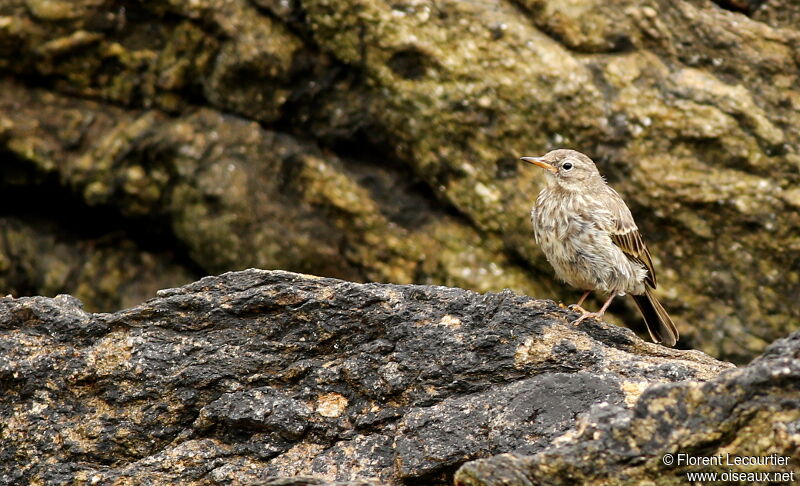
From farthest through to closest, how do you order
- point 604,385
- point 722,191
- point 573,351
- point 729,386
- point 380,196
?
point 380,196 < point 722,191 < point 573,351 < point 604,385 < point 729,386

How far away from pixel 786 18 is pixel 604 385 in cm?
610

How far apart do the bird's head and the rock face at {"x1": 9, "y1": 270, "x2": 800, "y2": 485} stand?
87.8 inches

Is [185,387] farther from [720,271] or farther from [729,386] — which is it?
[720,271]

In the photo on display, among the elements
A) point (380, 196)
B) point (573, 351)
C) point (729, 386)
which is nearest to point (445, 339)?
point (573, 351)

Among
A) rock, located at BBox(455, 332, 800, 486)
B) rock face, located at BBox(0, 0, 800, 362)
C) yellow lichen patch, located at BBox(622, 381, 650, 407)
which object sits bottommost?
rock face, located at BBox(0, 0, 800, 362)

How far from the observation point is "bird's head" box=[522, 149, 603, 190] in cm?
798

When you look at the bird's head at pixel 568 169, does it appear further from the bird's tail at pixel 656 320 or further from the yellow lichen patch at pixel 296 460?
the yellow lichen patch at pixel 296 460

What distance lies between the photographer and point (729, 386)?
4.04 m

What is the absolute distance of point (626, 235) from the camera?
25.7 ft

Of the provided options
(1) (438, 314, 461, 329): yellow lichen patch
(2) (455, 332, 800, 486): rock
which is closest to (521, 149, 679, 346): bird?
(1) (438, 314, 461, 329): yellow lichen patch

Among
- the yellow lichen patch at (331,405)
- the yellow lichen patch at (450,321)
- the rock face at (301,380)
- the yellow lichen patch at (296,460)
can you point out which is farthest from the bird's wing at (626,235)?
the yellow lichen patch at (296,460)

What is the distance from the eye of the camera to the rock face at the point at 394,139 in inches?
363

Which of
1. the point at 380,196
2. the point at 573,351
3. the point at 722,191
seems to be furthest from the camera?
the point at 380,196

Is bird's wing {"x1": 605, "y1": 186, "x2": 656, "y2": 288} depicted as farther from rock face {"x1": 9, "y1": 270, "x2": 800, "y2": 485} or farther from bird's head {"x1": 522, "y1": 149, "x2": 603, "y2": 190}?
rock face {"x1": 9, "y1": 270, "x2": 800, "y2": 485}
